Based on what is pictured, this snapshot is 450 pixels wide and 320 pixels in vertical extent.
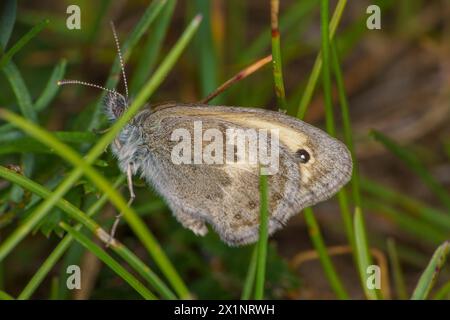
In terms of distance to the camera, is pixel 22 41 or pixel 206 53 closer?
pixel 22 41

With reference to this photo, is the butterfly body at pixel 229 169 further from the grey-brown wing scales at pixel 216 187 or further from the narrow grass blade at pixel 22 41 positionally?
the narrow grass blade at pixel 22 41

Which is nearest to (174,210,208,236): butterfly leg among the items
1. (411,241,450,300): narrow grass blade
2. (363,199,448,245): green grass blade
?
(411,241,450,300): narrow grass blade

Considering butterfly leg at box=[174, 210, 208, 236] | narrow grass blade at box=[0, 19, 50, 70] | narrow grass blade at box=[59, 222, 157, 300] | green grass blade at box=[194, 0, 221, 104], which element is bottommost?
narrow grass blade at box=[59, 222, 157, 300]

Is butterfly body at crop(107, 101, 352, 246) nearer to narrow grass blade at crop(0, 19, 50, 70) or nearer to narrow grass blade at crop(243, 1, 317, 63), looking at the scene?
narrow grass blade at crop(0, 19, 50, 70)

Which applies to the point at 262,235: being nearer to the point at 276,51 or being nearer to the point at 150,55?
the point at 276,51

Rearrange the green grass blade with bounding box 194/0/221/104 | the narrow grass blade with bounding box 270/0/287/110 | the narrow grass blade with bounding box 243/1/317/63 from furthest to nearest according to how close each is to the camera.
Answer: the narrow grass blade with bounding box 243/1/317/63 < the green grass blade with bounding box 194/0/221/104 < the narrow grass blade with bounding box 270/0/287/110

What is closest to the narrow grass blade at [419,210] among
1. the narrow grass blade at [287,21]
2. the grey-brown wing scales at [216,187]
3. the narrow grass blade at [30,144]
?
the narrow grass blade at [287,21]

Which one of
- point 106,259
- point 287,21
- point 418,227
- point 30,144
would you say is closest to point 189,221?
point 106,259
